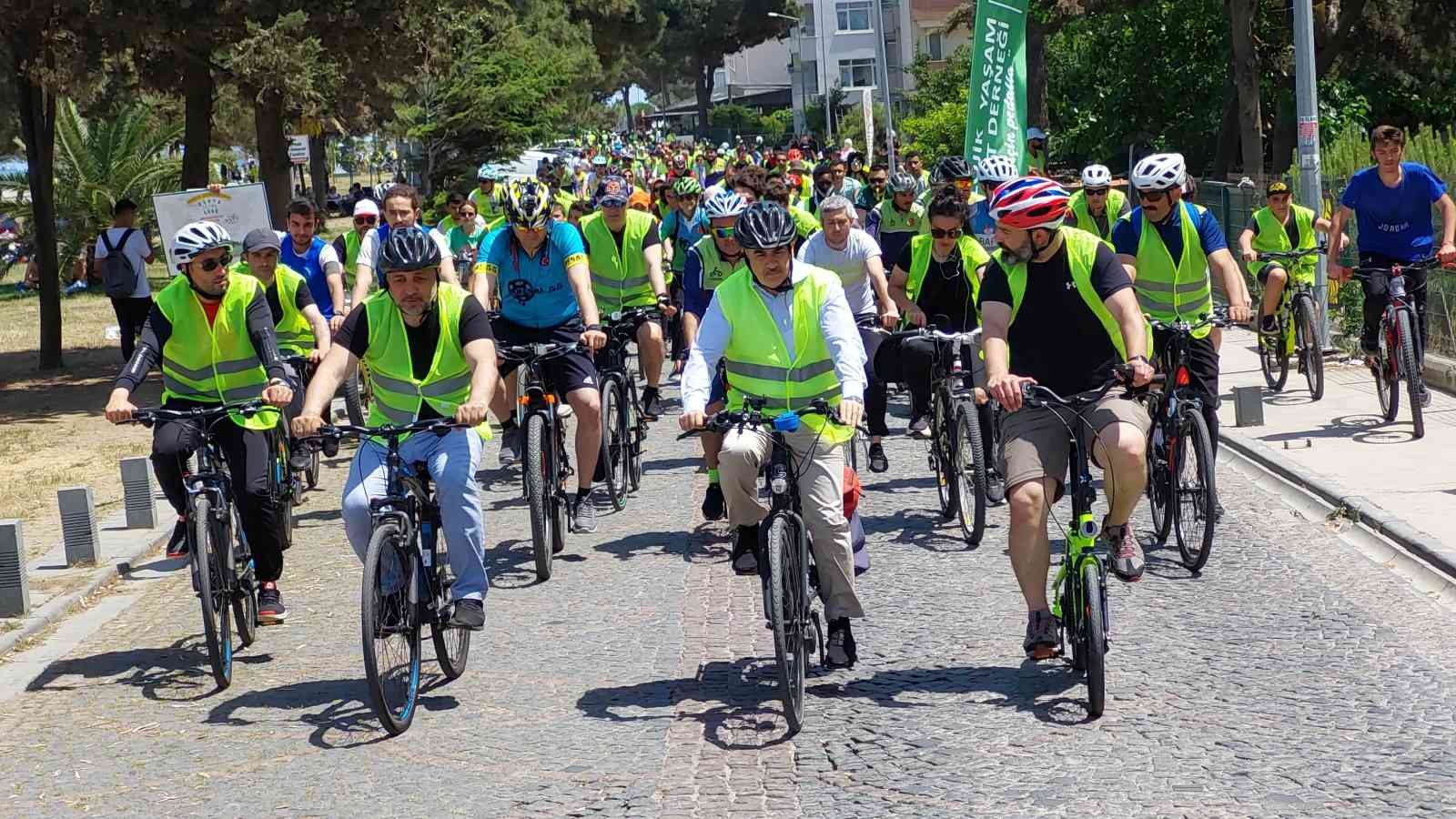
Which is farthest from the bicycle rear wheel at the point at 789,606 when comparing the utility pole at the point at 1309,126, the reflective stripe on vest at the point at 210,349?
the utility pole at the point at 1309,126

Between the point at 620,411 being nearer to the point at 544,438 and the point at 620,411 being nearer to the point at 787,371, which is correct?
the point at 544,438

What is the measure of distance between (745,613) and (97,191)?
29.8 metres

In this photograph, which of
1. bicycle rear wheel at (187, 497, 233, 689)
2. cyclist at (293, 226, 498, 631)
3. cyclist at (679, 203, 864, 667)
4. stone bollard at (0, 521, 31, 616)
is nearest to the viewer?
cyclist at (679, 203, 864, 667)

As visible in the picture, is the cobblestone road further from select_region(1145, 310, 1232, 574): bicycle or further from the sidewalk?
the sidewalk

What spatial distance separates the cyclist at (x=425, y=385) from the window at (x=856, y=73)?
370 ft

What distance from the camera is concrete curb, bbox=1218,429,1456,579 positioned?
893cm

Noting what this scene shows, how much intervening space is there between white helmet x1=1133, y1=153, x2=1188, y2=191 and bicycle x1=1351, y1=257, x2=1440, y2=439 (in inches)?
120

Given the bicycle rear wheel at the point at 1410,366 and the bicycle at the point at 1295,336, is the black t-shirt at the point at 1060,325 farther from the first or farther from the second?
the bicycle at the point at 1295,336

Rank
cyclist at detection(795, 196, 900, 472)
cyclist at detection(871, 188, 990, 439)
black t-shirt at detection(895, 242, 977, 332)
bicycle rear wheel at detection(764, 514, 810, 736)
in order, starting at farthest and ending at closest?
cyclist at detection(795, 196, 900, 472), black t-shirt at detection(895, 242, 977, 332), cyclist at detection(871, 188, 990, 439), bicycle rear wheel at detection(764, 514, 810, 736)

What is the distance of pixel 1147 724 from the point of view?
6.46 meters

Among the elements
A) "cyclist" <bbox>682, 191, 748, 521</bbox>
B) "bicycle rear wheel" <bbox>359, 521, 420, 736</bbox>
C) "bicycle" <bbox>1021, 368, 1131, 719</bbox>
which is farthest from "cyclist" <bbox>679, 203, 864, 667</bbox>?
"cyclist" <bbox>682, 191, 748, 521</bbox>

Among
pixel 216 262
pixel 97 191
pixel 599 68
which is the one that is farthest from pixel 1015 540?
pixel 599 68

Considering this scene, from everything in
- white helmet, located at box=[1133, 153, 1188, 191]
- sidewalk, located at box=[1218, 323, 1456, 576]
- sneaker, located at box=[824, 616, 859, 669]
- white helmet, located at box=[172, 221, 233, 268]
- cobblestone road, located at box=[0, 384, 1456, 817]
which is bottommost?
cobblestone road, located at box=[0, 384, 1456, 817]

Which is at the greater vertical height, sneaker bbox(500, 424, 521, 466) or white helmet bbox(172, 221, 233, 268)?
white helmet bbox(172, 221, 233, 268)
